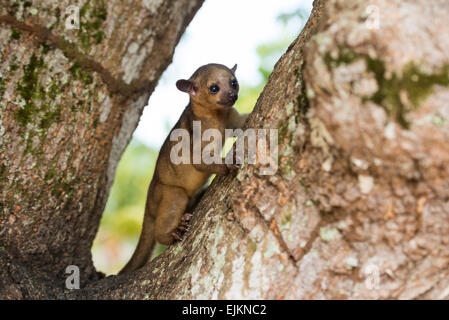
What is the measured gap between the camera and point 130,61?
149 inches

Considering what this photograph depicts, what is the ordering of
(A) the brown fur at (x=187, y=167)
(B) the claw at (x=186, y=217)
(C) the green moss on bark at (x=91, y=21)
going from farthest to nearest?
1. (A) the brown fur at (x=187, y=167)
2. (B) the claw at (x=186, y=217)
3. (C) the green moss on bark at (x=91, y=21)

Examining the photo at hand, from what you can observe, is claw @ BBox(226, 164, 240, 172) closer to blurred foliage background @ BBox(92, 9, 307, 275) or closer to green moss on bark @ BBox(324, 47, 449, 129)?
green moss on bark @ BBox(324, 47, 449, 129)

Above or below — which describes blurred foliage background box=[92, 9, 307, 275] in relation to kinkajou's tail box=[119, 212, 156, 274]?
above

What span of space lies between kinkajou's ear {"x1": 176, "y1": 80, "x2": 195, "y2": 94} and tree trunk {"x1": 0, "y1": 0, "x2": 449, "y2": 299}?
162 centimetres

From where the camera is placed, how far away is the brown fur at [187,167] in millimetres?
4711

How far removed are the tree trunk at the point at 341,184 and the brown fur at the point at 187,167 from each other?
1.29 meters

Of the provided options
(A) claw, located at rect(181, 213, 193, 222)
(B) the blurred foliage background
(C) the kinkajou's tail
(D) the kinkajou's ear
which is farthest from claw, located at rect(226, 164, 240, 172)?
(B) the blurred foliage background

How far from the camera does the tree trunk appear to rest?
6.93ft

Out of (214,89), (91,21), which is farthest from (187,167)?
(91,21)

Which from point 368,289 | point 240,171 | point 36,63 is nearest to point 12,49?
point 36,63

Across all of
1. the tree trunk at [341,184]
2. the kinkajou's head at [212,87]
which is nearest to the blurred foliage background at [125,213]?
the kinkajou's head at [212,87]

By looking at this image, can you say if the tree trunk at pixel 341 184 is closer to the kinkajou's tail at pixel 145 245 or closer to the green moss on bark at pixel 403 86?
the green moss on bark at pixel 403 86
